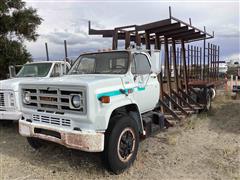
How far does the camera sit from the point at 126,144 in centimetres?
431

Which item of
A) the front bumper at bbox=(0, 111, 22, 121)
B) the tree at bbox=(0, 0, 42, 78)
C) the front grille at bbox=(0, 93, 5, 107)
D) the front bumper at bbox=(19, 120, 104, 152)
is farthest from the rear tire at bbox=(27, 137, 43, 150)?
the tree at bbox=(0, 0, 42, 78)

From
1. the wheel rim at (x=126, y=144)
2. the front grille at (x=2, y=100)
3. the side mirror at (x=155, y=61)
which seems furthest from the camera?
the front grille at (x=2, y=100)

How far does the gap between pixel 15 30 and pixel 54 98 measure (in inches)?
386

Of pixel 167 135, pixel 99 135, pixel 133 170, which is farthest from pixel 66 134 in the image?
pixel 167 135

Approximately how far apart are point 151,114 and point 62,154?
85.3 inches

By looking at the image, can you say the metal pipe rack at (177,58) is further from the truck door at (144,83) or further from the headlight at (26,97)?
the headlight at (26,97)

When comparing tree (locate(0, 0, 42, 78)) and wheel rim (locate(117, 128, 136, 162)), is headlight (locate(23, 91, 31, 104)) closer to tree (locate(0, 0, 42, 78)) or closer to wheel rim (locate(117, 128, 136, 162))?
wheel rim (locate(117, 128, 136, 162))

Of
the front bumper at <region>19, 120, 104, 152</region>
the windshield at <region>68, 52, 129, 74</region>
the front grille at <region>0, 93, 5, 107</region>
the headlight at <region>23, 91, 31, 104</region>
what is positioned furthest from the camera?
the front grille at <region>0, 93, 5, 107</region>

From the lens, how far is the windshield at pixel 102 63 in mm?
4871

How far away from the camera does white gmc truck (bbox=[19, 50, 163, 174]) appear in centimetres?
376

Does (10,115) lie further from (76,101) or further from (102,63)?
(76,101)

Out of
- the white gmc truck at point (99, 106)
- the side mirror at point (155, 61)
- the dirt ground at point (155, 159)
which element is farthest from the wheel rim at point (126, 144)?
the side mirror at point (155, 61)

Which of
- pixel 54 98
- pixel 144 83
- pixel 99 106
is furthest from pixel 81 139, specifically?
pixel 144 83

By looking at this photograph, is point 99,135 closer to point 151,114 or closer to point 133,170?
point 133,170
